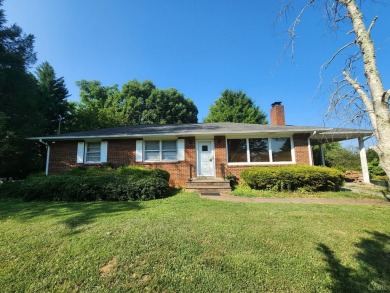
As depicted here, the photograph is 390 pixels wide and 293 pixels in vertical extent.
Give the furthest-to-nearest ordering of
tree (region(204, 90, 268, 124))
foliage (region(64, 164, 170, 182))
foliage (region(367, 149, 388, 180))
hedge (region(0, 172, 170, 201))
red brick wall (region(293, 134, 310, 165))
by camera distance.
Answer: tree (region(204, 90, 268, 124)) → foliage (region(367, 149, 388, 180)) → red brick wall (region(293, 134, 310, 165)) → foliage (region(64, 164, 170, 182)) → hedge (region(0, 172, 170, 201))

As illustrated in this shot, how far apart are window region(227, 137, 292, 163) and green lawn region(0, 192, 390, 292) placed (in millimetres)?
6216

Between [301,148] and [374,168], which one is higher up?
[301,148]

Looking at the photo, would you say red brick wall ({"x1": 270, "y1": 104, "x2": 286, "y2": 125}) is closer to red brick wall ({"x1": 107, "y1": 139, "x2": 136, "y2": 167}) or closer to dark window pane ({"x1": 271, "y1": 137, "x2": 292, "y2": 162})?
dark window pane ({"x1": 271, "y1": 137, "x2": 292, "y2": 162})

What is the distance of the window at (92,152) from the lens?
12328 millimetres

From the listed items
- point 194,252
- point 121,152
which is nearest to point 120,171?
point 121,152

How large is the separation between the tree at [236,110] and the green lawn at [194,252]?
25.2 meters

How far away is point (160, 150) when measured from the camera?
12.3 m

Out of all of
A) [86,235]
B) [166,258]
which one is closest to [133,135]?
[86,235]

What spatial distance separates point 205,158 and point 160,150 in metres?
2.59

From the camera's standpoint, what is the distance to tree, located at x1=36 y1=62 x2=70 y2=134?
2173cm

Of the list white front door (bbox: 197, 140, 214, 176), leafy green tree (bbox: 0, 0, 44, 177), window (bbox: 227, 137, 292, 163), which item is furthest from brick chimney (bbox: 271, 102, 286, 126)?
leafy green tree (bbox: 0, 0, 44, 177)

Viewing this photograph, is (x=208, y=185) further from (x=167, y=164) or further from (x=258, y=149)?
(x=258, y=149)

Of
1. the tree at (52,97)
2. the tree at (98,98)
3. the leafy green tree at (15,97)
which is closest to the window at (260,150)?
the leafy green tree at (15,97)

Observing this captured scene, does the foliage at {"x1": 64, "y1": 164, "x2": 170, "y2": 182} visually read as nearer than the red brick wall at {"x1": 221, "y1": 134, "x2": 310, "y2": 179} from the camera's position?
Yes
